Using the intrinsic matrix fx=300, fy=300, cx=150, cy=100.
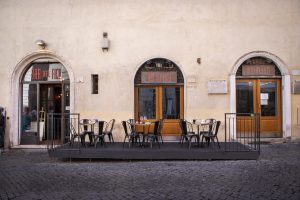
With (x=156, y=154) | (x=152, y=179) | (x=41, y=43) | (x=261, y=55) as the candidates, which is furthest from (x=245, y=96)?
(x=41, y=43)

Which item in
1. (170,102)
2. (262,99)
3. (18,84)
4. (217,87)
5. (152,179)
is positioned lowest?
(152,179)

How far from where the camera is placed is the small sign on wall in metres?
10.7

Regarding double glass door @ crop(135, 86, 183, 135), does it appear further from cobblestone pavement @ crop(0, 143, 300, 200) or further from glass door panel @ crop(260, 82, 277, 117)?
cobblestone pavement @ crop(0, 143, 300, 200)

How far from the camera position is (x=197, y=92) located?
10.8 meters

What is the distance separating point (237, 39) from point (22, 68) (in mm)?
7965

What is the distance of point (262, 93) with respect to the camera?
1113 centimetres

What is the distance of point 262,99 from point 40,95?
8.34m

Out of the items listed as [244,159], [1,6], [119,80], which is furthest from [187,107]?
[1,6]

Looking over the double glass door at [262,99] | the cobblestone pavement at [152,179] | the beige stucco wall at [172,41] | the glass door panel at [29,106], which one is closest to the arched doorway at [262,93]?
the double glass door at [262,99]

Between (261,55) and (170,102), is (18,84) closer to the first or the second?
(170,102)

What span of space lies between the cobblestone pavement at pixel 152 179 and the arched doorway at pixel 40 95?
271 cm

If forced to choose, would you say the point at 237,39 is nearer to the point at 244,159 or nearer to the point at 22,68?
the point at 244,159

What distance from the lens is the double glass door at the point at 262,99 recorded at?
1110 centimetres

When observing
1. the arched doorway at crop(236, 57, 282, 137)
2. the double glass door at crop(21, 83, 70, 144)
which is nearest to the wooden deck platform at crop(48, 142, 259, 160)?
the arched doorway at crop(236, 57, 282, 137)
